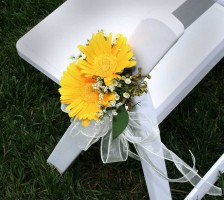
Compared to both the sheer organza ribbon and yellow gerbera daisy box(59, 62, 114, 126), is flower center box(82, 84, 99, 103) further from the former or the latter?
the sheer organza ribbon

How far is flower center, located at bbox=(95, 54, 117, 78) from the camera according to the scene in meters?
1.16

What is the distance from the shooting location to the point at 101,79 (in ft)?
3.88

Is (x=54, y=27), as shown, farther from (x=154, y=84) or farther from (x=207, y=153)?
(x=207, y=153)

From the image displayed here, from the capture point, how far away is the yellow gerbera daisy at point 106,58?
1159mm

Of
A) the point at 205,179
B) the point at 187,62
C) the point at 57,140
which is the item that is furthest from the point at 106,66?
the point at 57,140

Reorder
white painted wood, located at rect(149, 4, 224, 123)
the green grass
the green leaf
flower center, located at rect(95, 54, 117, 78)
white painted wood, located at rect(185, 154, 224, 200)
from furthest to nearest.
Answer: the green grass < white painted wood, located at rect(185, 154, 224, 200) < white painted wood, located at rect(149, 4, 224, 123) < the green leaf < flower center, located at rect(95, 54, 117, 78)

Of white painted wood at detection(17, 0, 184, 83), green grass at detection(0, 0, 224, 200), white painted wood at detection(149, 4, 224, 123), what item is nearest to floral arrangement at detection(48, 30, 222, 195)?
white painted wood at detection(149, 4, 224, 123)

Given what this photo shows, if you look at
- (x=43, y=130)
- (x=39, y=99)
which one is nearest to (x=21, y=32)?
(x=39, y=99)

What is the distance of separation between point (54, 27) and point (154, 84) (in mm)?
423

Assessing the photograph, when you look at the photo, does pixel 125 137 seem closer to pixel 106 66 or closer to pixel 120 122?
pixel 120 122

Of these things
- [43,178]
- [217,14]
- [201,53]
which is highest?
[217,14]

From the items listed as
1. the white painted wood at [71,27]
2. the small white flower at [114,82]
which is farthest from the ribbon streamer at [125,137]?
the white painted wood at [71,27]

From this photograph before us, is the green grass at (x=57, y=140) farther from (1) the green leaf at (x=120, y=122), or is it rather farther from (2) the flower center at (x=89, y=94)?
(2) the flower center at (x=89, y=94)

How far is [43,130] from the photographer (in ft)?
6.53
